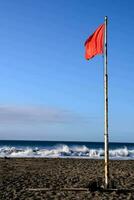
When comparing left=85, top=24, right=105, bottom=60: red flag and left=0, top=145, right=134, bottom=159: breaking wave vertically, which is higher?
left=85, top=24, right=105, bottom=60: red flag

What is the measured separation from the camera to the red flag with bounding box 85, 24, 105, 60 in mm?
16688

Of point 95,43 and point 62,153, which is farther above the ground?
point 95,43

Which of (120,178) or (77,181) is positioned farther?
(120,178)

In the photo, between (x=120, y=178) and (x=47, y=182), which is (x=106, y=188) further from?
(x=120, y=178)

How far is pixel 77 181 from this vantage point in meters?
20.3

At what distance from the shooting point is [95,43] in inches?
663

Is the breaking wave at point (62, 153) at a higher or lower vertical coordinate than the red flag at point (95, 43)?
lower

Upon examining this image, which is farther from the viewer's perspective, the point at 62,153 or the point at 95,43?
the point at 62,153

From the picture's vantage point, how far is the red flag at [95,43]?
1669cm

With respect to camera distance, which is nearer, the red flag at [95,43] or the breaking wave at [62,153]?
the red flag at [95,43]

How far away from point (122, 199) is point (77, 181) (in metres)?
5.25

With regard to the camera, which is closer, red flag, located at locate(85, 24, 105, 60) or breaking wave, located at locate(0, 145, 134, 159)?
red flag, located at locate(85, 24, 105, 60)

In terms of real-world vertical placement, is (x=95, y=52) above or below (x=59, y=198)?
above

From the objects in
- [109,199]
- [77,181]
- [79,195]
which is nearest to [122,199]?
[109,199]
